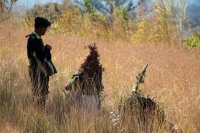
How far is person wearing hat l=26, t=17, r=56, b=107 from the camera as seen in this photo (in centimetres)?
363

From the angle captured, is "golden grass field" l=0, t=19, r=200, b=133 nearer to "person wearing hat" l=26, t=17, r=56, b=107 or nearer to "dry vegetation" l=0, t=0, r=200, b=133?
"dry vegetation" l=0, t=0, r=200, b=133

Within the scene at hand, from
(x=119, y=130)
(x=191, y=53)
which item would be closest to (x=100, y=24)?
(x=191, y=53)

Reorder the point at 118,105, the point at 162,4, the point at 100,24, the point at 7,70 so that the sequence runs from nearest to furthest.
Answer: the point at 118,105 < the point at 7,70 < the point at 162,4 < the point at 100,24

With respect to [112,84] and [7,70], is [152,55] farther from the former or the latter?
[7,70]

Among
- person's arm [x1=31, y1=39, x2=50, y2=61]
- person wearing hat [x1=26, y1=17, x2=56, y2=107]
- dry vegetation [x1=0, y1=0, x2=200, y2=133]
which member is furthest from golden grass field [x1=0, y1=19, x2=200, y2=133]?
person's arm [x1=31, y1=39, x2=50, y2=61]

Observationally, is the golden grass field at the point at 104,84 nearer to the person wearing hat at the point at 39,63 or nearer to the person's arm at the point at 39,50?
the person wearing hat at the point at 39,63

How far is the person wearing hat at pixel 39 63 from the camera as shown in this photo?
11.9 ft

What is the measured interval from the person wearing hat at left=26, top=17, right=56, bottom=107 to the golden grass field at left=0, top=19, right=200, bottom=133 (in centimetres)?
11

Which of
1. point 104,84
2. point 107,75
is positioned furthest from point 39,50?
point 107,75

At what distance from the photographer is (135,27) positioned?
9156 mm

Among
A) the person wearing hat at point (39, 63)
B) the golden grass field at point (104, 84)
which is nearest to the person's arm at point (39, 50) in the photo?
the person wearing hat at point (39, 63)

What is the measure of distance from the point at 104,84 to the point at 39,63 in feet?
3.86

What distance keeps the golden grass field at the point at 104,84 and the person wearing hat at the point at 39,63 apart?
0.36 feet

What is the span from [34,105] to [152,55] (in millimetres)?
3323
